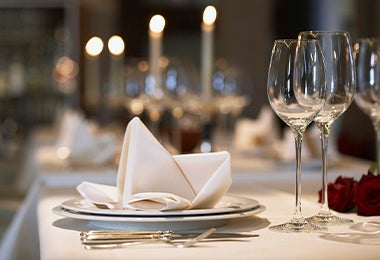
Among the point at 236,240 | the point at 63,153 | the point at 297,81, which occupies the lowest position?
the point at 63,153

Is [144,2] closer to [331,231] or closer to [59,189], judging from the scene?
[59,189]

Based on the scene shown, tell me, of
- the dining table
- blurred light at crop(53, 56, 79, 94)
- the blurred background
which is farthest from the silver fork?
blurred light at crop(53, 56, 79, 94)

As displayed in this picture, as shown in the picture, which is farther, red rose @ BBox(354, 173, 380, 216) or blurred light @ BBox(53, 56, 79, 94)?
blurred light @ BBox(53, 56, 79, 94)

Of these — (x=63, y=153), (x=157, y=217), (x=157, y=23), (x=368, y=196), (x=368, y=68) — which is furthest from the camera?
(x=63, y=153)

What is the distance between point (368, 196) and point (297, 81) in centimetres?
31

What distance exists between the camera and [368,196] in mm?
1639

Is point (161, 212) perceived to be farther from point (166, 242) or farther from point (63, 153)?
point (63, 153)

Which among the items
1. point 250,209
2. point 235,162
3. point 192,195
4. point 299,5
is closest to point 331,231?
point 250,209

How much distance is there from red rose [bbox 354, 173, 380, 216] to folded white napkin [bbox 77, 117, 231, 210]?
26cm

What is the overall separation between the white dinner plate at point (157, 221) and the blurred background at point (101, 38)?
7540 mm

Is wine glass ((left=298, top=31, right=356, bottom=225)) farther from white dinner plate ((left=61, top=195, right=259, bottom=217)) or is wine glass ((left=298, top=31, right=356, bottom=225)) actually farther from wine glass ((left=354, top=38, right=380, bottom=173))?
wine glass ((left=354, top=38, right=380, bottom=173))

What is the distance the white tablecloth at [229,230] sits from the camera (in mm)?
1225

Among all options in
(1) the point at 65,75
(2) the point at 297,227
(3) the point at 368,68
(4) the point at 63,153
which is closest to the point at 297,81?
(2) the point at 297,227

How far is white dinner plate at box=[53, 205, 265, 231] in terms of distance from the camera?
4.63 feet
